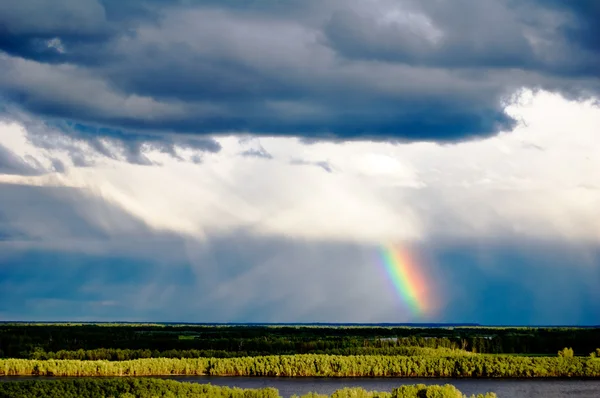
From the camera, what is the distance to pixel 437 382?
A: 9650 cm

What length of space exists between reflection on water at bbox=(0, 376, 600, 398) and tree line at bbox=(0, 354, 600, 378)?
3403 millimetres

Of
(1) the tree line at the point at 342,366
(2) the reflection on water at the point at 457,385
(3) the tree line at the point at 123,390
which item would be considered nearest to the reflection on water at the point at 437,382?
(2) the reflection on water at the point at 457,385

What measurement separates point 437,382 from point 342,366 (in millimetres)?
14310

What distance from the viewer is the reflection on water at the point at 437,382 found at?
8275 centimetres

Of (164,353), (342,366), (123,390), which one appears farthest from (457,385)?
(164,353)

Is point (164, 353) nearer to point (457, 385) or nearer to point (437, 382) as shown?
point (437, 382)

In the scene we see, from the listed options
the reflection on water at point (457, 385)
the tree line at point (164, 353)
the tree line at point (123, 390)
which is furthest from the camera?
the tree line at point (164, 353)

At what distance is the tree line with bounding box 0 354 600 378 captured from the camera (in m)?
103

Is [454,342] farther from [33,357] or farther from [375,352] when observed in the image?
[33,357]

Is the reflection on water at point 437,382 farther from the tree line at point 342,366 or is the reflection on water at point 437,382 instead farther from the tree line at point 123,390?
the tree line at point 123,390

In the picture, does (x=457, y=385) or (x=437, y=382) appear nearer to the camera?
(x=457, y=385)

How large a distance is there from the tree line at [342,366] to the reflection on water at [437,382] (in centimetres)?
340

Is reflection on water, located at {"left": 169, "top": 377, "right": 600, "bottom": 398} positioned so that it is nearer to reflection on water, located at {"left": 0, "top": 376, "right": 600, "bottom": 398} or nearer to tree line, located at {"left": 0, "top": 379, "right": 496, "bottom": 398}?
reflection on water, located at {"left": 0, "top": 376, "right": 600, "bottom": 398}

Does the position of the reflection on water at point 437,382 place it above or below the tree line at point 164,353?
below
